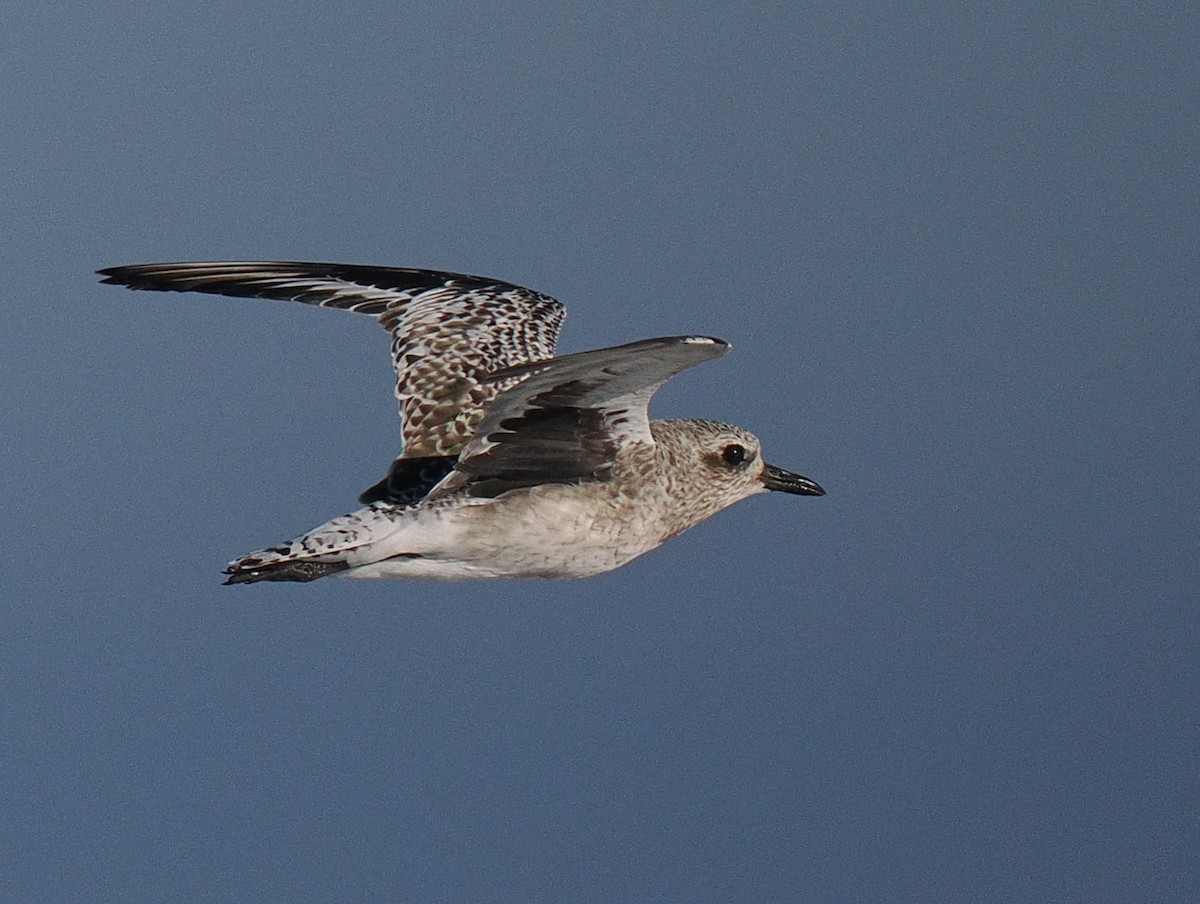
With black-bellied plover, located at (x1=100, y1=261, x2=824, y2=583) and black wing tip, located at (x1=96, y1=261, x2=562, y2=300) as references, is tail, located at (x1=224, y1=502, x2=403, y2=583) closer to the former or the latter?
black-bellied plover, located at (x1=100, y1=261, x2=824, y2=583)

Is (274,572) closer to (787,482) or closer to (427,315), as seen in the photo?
(427,315)

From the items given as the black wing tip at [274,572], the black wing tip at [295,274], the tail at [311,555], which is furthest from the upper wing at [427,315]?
the black wing tip at [274,572]

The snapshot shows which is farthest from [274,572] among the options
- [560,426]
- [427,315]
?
[427,315]

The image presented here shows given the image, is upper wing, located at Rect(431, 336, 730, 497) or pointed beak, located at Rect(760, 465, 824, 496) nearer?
upper wing, located at Rect(431, 336, 730, 497)

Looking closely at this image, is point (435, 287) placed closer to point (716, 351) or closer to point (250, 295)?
point (250, 295)

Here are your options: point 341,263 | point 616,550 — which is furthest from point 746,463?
point 341,263

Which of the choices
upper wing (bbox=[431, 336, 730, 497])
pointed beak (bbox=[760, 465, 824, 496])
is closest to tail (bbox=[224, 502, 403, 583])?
upper wing (bbox=[431, 336, 730, 497])

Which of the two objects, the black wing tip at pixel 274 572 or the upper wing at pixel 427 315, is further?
the upper wing at pixel 427 315

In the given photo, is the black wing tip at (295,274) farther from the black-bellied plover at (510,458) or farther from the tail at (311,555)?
the tail at (311,555)
